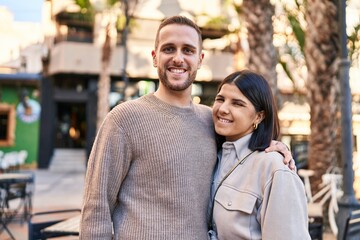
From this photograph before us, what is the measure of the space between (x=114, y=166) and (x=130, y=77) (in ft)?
65.4

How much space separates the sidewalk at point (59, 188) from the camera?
26.1 ft

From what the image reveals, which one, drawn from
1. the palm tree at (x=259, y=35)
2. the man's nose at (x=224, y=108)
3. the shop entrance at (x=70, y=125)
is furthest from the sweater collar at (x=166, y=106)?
the shop entrance at (x=70, y=125)

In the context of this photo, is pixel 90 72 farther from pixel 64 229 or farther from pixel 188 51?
pixel 188 51

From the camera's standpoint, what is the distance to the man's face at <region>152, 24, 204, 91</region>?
1.97 metres

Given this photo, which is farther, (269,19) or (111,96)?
(111,96)

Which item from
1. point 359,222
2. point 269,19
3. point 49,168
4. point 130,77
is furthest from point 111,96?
point 359,222

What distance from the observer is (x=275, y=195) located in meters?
1.68

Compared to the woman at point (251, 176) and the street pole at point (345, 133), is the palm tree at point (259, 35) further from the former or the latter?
the woman at point (251, 176)

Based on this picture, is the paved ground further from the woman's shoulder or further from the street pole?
the woman's shoulder

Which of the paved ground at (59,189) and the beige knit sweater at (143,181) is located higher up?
the beige knit sweater at (143,181)

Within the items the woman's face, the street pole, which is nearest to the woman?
the woman's face

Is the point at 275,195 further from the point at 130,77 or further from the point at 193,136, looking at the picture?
the point at 130,77

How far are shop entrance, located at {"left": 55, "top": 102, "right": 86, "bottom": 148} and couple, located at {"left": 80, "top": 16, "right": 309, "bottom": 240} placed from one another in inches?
838

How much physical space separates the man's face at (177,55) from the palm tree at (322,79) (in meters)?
4.71
